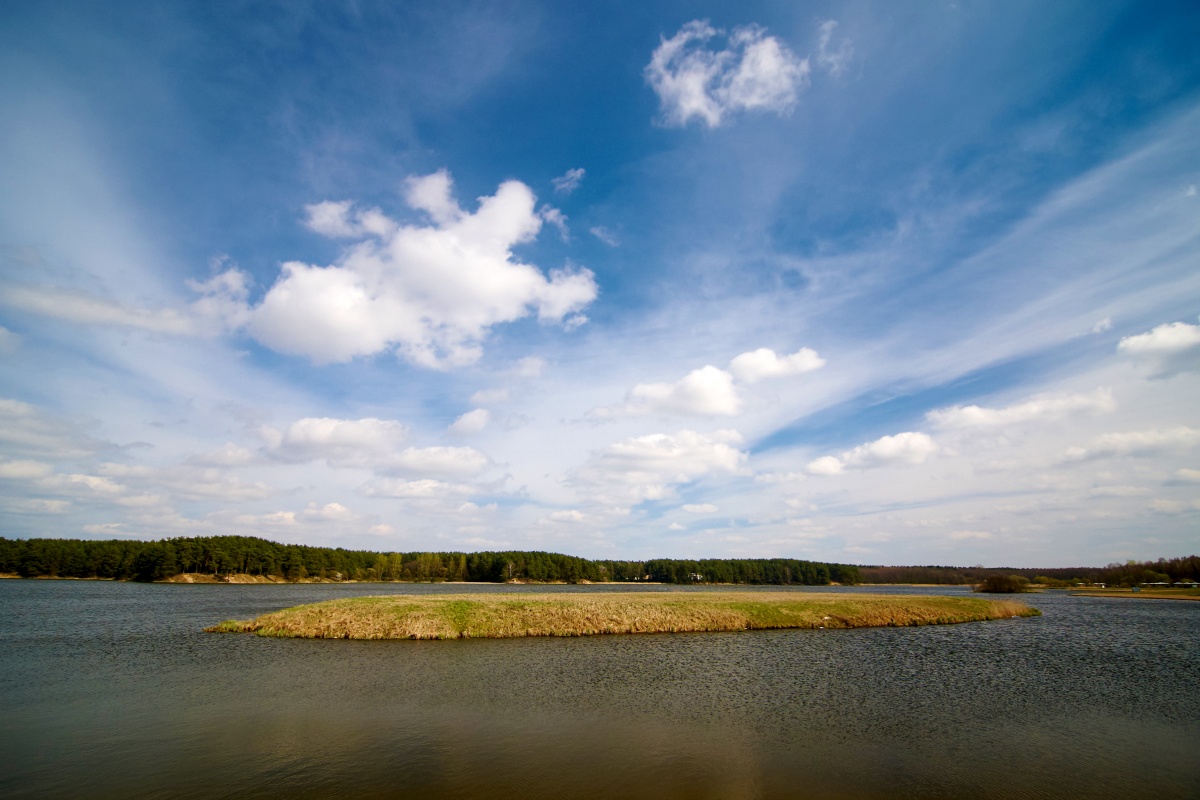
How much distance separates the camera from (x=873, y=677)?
30.3 metres

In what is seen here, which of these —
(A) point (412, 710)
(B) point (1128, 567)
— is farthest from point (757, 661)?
(B) point (1128, 567)

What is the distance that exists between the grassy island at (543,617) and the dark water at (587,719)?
139 inches

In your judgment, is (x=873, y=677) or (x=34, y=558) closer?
(x=873, y=677)

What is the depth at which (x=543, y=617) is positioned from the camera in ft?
152

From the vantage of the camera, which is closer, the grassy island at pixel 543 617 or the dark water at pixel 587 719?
the dark water at pixel 587 719

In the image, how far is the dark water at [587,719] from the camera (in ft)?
49.6

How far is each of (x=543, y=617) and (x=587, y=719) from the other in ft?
86.1

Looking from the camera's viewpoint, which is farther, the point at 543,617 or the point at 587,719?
the point at 543,617

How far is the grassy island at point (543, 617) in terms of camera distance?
4328 centimetres

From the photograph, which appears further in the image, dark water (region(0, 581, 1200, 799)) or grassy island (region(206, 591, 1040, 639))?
grassy island (region(206, 591, 1040, 639))

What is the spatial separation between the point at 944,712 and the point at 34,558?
681 ft

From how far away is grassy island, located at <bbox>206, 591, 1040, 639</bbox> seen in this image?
43.3 metres

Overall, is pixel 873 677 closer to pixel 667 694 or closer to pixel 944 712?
pixel 944 712

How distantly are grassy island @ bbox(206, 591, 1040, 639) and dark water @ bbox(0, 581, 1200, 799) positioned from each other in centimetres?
353
